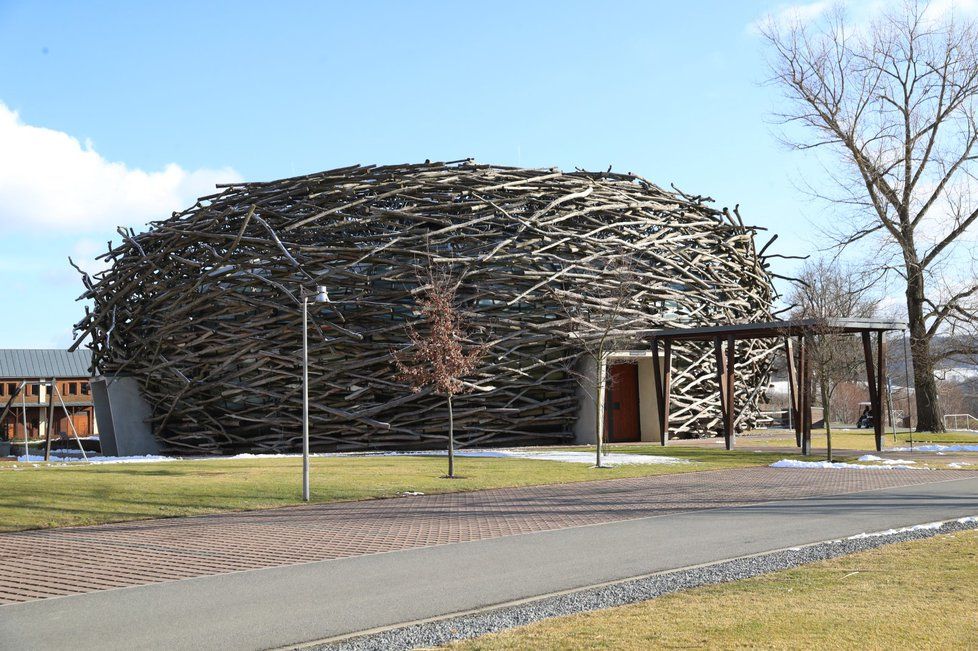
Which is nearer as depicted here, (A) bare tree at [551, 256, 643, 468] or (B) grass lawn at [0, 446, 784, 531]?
(B) grass lawn at [0, 446, 784, 531]

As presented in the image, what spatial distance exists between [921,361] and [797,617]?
2936 cm

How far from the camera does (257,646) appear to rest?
600 cm

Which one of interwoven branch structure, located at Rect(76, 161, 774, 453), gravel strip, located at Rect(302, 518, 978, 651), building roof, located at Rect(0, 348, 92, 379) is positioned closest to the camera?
gravel strip, located at Rect(302, 518, 978, 651)

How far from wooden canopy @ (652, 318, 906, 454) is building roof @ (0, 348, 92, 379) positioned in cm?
4578

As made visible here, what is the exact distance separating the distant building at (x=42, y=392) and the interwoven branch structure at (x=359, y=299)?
30.1 meters

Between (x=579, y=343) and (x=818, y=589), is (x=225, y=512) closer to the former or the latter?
(x=818, y=589)

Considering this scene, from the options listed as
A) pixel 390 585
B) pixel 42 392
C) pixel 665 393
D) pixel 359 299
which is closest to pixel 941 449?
pixel 665 393

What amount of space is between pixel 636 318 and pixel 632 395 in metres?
3.40

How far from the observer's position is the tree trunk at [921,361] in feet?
107

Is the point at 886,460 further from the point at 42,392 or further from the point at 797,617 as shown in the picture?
the point at 42,392

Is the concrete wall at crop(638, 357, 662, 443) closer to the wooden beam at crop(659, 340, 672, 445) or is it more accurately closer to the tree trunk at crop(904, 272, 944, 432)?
the wooden beam at crop(659, 340, 672, 445)

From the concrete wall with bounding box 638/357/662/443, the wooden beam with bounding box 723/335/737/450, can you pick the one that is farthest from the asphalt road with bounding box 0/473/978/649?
the concrete wall with bounding box 638/357/662/443

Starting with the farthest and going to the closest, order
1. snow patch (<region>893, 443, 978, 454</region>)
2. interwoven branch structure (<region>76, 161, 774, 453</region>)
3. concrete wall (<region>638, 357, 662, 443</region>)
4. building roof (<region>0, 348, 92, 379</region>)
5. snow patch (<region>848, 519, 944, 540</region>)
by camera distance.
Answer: building roof (<region>0, 348, 92, 379</region>) < concrete wall (<region>638, 357, 662, 443</region>) < interwoven branch structure (<region>76, 161, 774, 453</region>) < snow patch (<region>893, 443, 978, 454</region>) < snow patch (<region>848, 519, 944, 540</region>)

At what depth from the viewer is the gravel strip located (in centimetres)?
605
